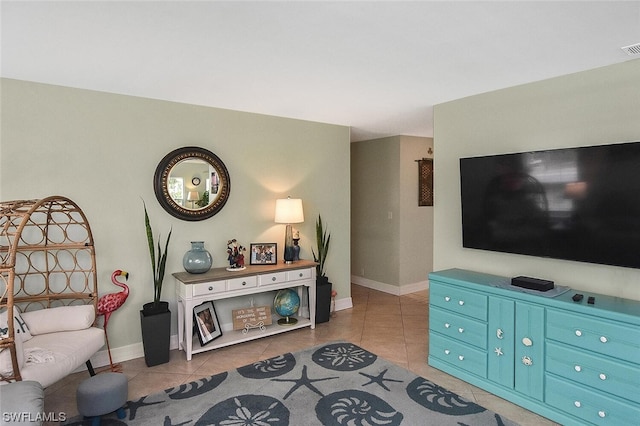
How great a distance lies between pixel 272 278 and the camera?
3990 mm

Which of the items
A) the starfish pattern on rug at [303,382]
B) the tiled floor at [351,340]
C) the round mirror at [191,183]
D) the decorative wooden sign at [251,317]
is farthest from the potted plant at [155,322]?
the starfish pattern on rug at [303,382]

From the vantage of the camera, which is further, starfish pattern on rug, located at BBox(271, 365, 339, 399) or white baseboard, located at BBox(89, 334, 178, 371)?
white baseboard, located at BBox(89, 334, 178, 371)

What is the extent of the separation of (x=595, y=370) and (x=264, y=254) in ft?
9.91

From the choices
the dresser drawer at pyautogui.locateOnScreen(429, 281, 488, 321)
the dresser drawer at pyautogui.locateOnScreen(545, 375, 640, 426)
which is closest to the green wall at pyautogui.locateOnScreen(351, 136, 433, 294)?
the dresser drawer at pyautogui.locateOnScreen(429, 281, 488, 321)

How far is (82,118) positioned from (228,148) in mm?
1336

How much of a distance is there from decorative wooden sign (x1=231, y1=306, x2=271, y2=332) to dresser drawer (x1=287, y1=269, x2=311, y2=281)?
47 cm

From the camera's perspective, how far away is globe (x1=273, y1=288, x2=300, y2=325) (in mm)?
4293

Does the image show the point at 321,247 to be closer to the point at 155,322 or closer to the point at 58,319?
the point at 155,322

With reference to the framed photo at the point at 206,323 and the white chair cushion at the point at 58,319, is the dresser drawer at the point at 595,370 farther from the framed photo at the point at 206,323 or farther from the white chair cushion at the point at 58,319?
the white chair cushion at the point at 58,319

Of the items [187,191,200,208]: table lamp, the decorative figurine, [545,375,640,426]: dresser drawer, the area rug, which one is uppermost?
[187,191,200,208]: table lamp

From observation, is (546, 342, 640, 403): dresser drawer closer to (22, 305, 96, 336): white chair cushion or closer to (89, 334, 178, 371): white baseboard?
(89, 334, 178, 371): white baseboard

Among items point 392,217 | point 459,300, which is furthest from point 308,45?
point 392,217

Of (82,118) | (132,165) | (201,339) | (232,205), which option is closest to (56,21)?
(82,118)

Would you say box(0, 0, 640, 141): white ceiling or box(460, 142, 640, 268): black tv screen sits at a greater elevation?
box(0, 0, 640, 141): white ceiling
